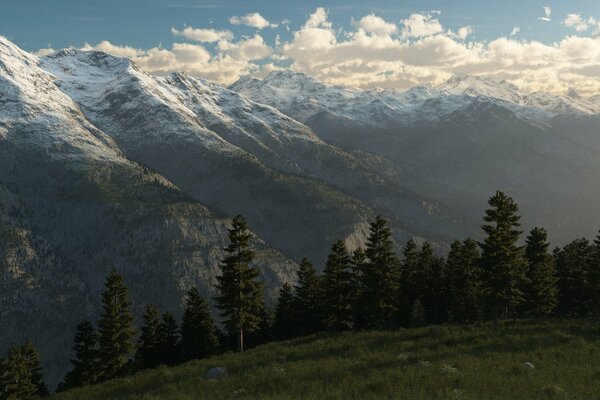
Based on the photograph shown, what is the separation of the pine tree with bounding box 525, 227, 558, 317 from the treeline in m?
0.16

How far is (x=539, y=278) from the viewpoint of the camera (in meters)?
81.7

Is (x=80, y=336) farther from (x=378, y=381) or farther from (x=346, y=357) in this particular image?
(x=378, y=381)

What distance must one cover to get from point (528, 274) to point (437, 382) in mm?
62751

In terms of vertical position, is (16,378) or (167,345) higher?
(167,345)

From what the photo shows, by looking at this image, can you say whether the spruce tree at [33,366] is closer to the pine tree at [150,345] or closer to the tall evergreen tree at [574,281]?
the pine tree at [150,345]

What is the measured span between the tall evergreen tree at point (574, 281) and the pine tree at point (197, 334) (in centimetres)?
5808

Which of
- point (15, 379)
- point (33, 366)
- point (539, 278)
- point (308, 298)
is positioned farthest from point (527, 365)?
point (33, 366)

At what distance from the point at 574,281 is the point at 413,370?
72299 mm

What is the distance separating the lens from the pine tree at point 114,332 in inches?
2911

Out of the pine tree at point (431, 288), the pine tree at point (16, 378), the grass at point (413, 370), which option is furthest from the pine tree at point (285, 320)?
the grass at point (413, 370)

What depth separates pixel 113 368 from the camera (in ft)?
242

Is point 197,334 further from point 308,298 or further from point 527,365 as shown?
point 527,365

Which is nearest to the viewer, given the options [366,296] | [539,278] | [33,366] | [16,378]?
[366,296]

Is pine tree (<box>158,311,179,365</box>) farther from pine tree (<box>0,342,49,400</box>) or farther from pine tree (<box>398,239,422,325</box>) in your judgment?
pine tree (<box>398,239,422,325</box>)
